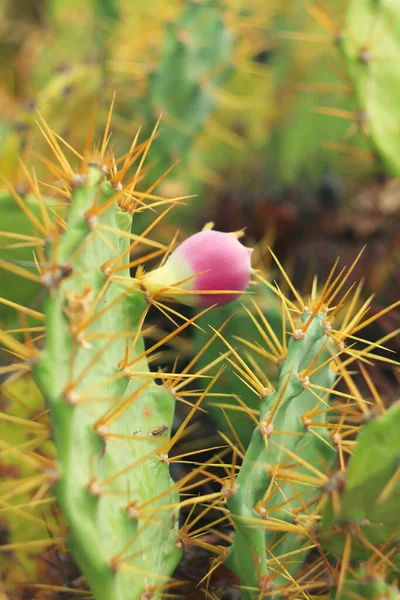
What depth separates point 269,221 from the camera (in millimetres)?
1632

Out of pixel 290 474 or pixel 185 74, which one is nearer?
pixel 290 474

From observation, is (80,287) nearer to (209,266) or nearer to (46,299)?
(46,299)

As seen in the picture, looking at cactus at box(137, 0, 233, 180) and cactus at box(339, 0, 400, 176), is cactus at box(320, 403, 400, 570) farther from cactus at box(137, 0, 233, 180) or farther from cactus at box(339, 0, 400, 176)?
cactus at box(137, 0, 233, 180)

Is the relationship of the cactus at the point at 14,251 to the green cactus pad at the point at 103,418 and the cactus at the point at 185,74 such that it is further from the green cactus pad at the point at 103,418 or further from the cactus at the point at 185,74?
the cactus at the point at 185,74

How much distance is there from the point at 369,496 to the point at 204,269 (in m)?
0.33

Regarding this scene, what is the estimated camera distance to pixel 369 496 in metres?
0.69

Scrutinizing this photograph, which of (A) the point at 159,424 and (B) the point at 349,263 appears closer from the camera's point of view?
(A) the point at 159,424


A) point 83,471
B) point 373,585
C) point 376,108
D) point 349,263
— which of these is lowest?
point 349,263

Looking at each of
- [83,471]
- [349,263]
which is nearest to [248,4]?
[349,263]

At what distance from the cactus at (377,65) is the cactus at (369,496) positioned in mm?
754

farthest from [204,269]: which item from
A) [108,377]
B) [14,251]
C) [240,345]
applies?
[14,251]

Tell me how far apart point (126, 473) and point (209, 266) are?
0.88 ft

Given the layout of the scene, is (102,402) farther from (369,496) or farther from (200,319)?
(200,319)

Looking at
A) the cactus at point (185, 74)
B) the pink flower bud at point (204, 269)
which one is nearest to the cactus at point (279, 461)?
the pink flower bud at point (204, 269)
